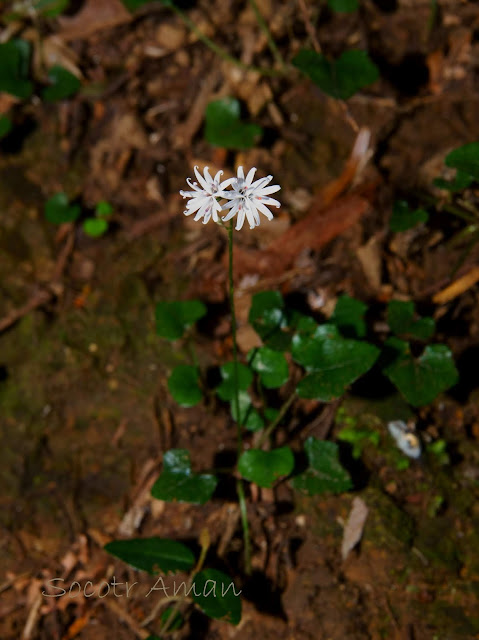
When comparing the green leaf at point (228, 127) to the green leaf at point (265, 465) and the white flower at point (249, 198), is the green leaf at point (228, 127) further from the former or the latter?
the green leaf at point (265, 465)

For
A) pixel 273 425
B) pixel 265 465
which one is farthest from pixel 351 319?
pixel 265 465

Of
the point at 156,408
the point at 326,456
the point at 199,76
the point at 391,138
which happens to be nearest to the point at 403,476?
the point at 326,456

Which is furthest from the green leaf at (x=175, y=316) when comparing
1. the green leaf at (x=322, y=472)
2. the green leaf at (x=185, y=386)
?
the green leaf at (x=322, y=472)

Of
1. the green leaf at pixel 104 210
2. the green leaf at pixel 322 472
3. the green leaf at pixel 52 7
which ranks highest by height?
the green leaf at pixel 52 7

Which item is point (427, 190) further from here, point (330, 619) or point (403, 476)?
point (330, 619)

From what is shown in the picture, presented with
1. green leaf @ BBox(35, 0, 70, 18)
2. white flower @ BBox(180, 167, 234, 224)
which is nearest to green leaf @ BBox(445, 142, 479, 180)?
white flower @ BBox(180, 167, 234, 224)

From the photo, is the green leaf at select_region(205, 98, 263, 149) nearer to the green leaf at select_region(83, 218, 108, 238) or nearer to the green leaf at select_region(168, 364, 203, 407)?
the green leaf at select_region(83, 218, 108, 238)

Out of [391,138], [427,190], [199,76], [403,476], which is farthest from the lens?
[199,76]
